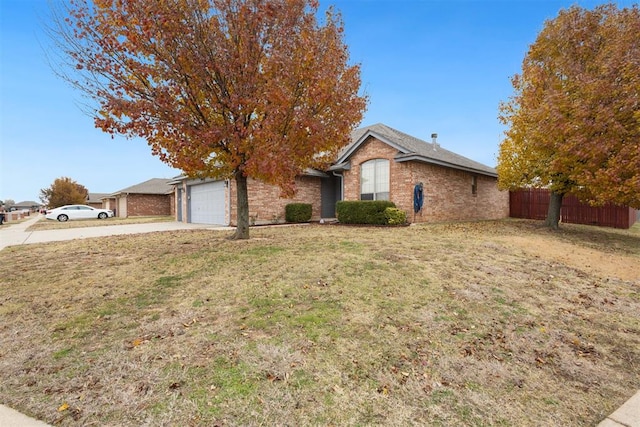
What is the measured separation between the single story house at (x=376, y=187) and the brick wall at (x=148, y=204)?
631 inches

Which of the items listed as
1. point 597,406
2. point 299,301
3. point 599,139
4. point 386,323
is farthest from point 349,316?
point 599,139

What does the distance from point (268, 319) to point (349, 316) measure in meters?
1.07

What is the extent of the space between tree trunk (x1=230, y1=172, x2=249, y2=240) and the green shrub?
671 centimetres

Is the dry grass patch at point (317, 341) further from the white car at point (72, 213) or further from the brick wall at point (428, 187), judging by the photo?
the white car at point (72, 213)

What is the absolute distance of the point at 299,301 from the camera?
450 centimetres

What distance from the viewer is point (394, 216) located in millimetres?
13523

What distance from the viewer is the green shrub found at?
13.5 meters

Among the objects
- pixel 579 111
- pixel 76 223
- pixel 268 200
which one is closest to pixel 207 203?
pixel 268 200

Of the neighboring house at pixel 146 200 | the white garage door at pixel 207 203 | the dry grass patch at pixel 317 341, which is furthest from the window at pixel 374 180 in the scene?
the neighboring house at pixel 146 200

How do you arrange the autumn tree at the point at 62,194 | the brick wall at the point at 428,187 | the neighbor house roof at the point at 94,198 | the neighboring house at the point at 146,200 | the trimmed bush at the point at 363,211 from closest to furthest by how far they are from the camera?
1. the trimmed bush at the point at 363,211
2. the brick wall at the point at 428,187
3. the neighboring house at the point at 146,200
4. the autumn tree at the point at 62,194
5. the neighbor house roof at the point at 94,198

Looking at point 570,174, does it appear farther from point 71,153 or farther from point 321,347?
point 71,153

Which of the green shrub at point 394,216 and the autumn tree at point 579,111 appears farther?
the green shrub at point 394,216

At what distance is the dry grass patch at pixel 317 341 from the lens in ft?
8.11

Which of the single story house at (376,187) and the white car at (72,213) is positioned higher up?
the single story house at (376,187)
